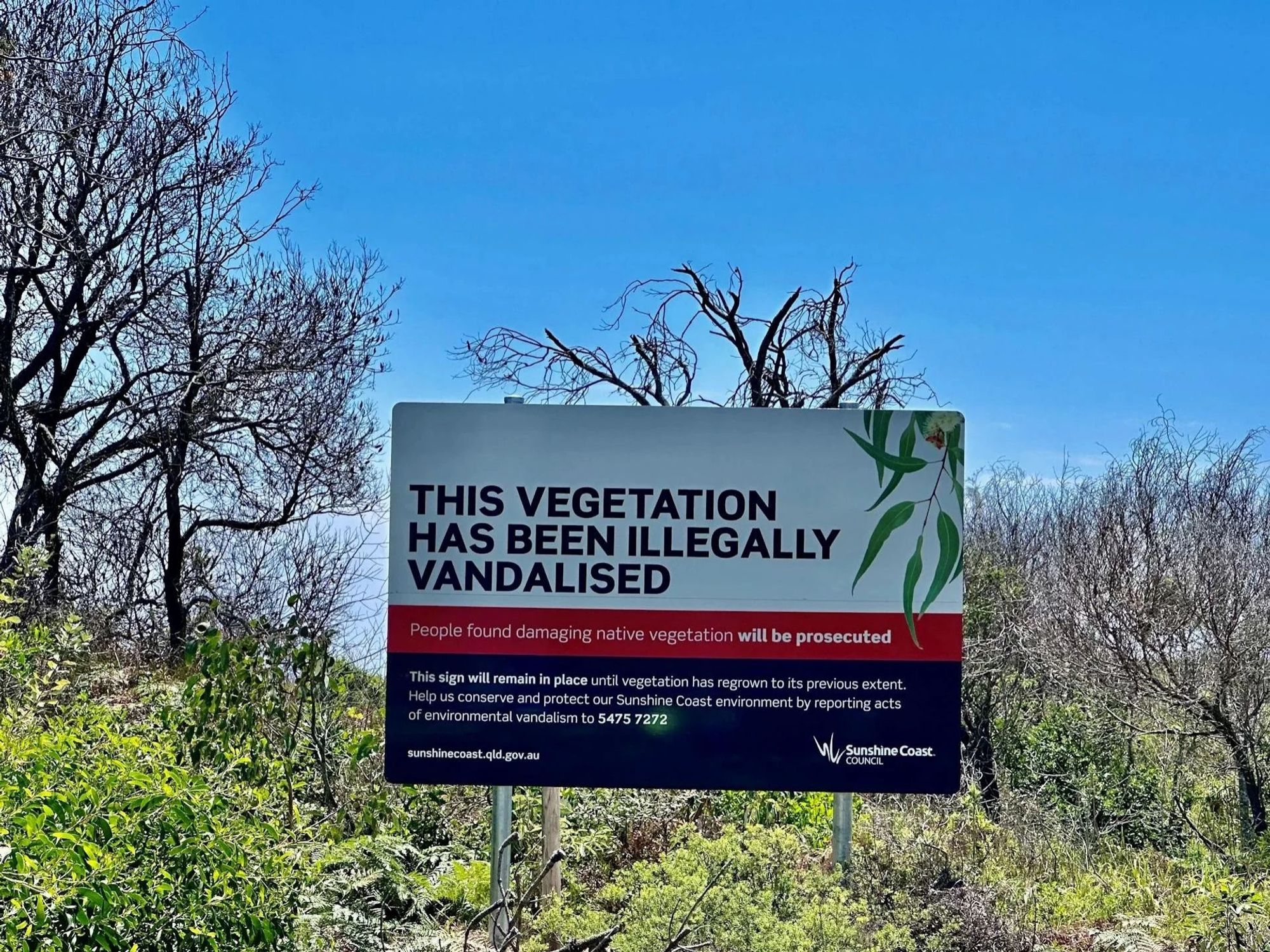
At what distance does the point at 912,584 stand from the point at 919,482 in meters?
0.48

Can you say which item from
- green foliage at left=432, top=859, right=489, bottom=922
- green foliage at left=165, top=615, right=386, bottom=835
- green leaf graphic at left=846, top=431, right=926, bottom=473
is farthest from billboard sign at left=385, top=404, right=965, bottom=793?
green foliage at left=165, top=615, right=386, bottom=835

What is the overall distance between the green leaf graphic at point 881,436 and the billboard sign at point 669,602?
0.01 m

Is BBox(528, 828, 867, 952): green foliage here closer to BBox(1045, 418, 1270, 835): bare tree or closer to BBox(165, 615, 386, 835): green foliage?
BBox(165, 615, 386, 835): green foliage

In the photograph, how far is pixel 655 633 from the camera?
512 cm

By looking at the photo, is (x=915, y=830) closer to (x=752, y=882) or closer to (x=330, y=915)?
(x=752, y=882)

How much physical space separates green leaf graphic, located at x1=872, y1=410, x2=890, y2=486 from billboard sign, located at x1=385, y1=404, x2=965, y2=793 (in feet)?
0.04

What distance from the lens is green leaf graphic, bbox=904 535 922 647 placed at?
5184mm

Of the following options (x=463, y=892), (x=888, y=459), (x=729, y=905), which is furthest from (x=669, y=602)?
(x=463, y=892)

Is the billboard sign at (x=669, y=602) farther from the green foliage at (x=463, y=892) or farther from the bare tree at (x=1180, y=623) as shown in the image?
the bare tree at (x=1180, y=623)

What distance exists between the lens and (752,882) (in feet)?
15.7

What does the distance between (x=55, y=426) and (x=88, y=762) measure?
9.35 meters

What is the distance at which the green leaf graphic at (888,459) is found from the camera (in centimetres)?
528

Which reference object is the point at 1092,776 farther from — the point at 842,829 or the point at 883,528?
the point at 883,528

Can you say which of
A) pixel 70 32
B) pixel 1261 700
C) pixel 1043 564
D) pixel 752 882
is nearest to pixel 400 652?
pixel 752 882
